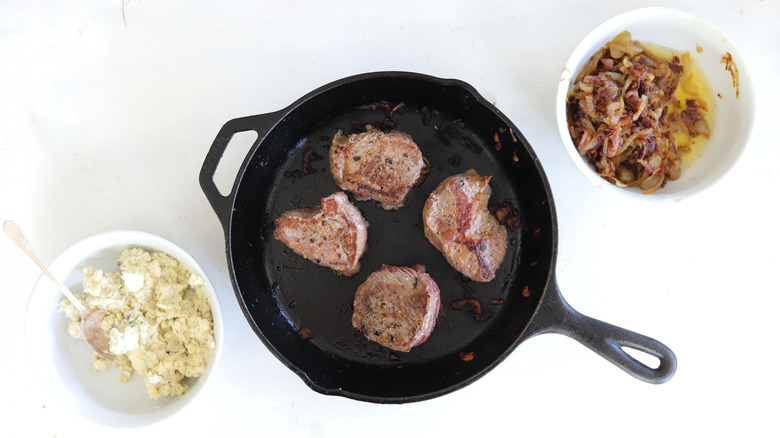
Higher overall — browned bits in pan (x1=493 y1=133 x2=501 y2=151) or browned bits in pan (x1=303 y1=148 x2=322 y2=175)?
browned bits in pan (x1=493 y1=133 x2=501 y2=151)

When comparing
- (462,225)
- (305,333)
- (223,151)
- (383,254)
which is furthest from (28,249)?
(462,225)

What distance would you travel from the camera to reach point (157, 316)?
2674 millimetres

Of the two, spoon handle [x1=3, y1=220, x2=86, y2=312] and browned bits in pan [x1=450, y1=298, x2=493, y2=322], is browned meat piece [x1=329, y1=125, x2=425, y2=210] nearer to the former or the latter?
browned bits in pan [x1=450, y1=298, x2=493, y2=322]

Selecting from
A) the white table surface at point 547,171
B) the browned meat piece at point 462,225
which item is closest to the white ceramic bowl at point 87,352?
the white table surface at point 547,171

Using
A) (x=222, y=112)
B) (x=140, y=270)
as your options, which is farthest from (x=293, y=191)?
(x=140, y=270)

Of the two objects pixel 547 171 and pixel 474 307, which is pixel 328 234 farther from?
pixel 547 171

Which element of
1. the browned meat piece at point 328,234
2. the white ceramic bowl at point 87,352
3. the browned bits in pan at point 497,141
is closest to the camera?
the white ceramic bowl at point 87,352

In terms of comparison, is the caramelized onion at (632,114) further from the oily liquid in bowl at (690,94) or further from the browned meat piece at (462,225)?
the browned meat piece at (462,225)

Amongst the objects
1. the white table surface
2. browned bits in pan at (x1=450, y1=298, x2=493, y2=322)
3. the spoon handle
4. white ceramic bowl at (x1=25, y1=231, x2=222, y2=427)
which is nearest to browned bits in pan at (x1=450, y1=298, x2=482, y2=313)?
browned bits in pan at (x1=450, y1=298, x2=493, y2=322)

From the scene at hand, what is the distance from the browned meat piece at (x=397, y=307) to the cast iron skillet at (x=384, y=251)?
0.16 metres

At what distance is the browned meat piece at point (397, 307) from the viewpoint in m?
2.66

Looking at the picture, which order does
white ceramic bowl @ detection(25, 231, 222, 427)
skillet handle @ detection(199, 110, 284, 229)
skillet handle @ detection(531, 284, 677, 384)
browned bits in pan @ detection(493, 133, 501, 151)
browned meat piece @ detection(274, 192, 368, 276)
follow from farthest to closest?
browned bits in pan @ detection(493, 133, 501, 151), browned meat piece @ detection(274, 192, 368, 276), white ceramic bowl @ detection(25, 231, 222, 427), skillet handle @ detection(199, 110, 284, 229), skillet handle @ detection(531, 284, 677, 384)

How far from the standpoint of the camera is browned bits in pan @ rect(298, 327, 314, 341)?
2.91 meters

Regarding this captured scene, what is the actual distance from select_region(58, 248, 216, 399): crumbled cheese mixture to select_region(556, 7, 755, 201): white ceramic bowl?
76.2 inches
